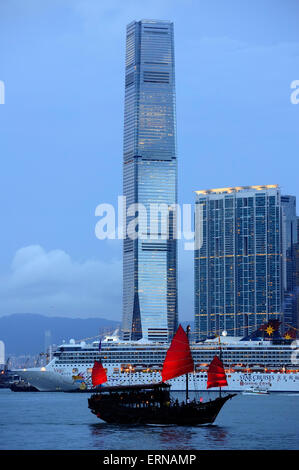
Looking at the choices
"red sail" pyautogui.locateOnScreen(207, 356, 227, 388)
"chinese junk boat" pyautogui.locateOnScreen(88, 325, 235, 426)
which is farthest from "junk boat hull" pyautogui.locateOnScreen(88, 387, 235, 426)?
"red sail" pyautogui.locateOnScreen(207, 356, 227, 388)

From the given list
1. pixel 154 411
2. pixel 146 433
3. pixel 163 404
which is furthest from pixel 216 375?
pixel 146 433

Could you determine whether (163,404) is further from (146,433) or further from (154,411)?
(146,433)

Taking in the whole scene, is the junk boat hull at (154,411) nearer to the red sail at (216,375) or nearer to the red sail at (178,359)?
the red sail at (178,359)

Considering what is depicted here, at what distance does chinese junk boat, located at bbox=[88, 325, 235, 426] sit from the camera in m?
95.6

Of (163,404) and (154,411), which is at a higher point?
(163,404)

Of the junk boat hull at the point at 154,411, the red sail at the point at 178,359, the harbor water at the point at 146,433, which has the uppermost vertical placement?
the red sail at the point at 178,359

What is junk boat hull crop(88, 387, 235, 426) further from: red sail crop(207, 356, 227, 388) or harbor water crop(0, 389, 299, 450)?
red sail crop(207, 356, 227, 388)

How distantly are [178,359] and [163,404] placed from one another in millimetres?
→ 5008

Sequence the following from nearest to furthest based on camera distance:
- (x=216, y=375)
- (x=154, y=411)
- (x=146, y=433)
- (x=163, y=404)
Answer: (x=146, y=433)
(x=154, y=411)
(x=163, y=404)
(x=216, y=375)

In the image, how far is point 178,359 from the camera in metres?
99.2

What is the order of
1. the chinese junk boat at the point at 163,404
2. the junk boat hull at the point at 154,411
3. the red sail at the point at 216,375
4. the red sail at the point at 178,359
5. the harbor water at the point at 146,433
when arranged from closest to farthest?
the harbor water at the point at 146,433 < the junk boat hull at the point at 154,411 < the chinese junk boat at the point at 163,404 < the red sail at the point at 178,359 < the red sail at the point at 216,375

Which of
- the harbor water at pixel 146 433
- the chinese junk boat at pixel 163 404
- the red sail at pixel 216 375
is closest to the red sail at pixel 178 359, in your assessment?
the chinese junk boat at pixel 163 404

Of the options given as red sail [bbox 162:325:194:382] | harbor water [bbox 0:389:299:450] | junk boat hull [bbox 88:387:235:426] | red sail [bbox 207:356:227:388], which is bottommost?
harbor water [bbox 0:389:299:450]

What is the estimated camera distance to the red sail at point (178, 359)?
325 ft
